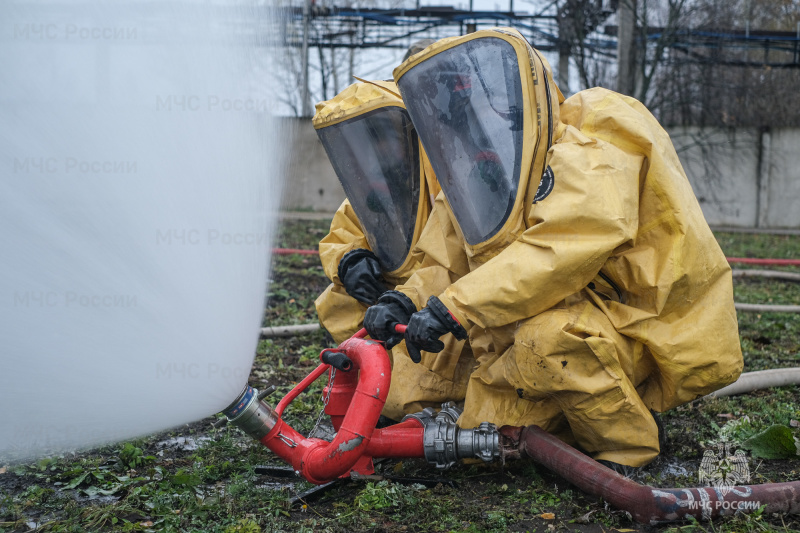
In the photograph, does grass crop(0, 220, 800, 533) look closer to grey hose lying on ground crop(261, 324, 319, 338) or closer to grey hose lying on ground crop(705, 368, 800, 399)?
grey hose lying on ground crop(705, 368, 800, 399)

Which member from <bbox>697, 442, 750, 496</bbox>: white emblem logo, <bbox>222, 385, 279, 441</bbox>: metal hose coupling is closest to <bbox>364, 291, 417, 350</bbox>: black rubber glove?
<bbox>222, 385, 279, 441</bbox>: metal hose coupling

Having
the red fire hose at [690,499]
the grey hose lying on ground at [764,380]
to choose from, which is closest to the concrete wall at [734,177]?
the grey hose lying on ground at [764,380]

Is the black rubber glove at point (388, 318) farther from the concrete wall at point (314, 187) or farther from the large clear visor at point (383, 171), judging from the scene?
the concrete wall at point (314, 187)

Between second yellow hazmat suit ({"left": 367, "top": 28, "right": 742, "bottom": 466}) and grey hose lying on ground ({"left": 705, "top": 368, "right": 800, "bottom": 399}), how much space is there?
1.11 meters

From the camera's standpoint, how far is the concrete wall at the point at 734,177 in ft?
50.9

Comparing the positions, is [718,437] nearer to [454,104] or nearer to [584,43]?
[454,104]

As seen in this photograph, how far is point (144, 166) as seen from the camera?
2.35m

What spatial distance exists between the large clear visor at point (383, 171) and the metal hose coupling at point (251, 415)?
1093 millimetres

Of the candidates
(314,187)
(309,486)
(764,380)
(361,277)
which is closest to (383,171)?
(361,277)

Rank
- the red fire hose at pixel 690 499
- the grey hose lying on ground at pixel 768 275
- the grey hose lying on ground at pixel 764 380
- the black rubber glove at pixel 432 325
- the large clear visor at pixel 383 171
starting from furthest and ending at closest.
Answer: the grey hose lying on ground at pixel 768 275
the grey hose lying on ground at pixel 764 380
the large clear visor at pixel 383 171
the black rubber glove at pixel 432 325
the red fire hose at pixel 690 499

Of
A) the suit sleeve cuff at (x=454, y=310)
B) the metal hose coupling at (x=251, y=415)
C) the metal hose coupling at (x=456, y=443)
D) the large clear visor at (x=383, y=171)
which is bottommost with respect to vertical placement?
the metal hose coupling at (x=456, y=443)

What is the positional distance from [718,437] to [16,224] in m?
2.90

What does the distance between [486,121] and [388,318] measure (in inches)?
33.2

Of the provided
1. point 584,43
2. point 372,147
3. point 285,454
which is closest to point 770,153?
point 584,43
